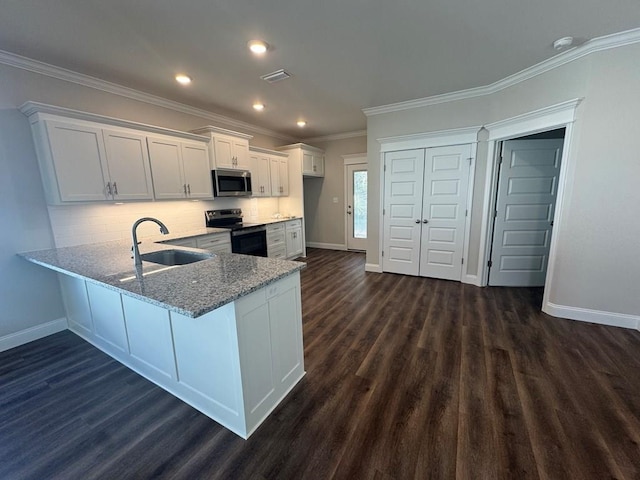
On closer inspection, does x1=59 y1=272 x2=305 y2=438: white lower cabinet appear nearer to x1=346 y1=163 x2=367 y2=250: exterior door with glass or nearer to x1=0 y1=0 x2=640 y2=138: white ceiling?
x1=0 y1=0 x2=640 y2=138: white ceiling

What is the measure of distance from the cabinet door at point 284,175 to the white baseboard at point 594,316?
4647 millimetres

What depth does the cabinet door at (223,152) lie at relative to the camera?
157 inches

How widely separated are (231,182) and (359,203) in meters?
→ 3.08

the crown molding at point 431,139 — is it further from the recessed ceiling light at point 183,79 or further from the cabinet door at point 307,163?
the recessed ceiling light at point 183,79

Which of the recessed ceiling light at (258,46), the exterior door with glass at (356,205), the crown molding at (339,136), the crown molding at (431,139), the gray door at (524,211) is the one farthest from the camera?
the exterior door with glass at (356,205)

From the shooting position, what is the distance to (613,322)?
2.71 metres

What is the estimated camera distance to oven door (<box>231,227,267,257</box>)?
13.6 feet

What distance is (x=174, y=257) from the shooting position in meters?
2.54

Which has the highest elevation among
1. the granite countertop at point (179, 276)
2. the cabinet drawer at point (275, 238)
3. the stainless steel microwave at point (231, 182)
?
the stainless steel microwave at point (231, 182)

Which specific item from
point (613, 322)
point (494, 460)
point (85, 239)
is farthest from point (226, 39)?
point (613, 322)

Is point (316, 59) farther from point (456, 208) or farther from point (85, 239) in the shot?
point (85, 239)

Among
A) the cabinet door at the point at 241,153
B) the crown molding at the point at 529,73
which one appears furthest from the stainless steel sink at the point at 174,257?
the crown molding at the point at 529,73

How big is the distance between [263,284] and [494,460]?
61.7 inches

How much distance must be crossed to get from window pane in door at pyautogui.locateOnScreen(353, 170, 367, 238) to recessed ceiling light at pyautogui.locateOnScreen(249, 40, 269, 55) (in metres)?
3.91
